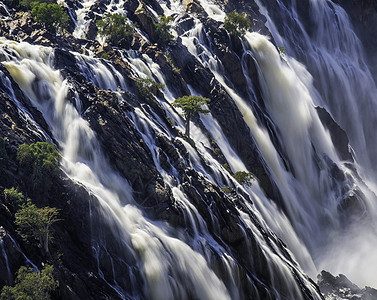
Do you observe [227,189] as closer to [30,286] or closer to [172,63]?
[172,63]

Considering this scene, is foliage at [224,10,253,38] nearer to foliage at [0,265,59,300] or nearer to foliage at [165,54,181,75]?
foliage at [165,54,181,75]

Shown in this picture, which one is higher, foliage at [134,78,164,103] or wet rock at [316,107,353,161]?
foliage at [134,78,164,103]

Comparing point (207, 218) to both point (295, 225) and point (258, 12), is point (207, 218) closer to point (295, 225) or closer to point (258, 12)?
point (295, 225)

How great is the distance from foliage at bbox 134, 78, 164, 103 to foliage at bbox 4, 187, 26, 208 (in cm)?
2177

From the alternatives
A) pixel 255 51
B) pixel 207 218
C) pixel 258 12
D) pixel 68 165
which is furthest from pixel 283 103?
pixel 68 165

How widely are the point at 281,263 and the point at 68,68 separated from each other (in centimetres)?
2409

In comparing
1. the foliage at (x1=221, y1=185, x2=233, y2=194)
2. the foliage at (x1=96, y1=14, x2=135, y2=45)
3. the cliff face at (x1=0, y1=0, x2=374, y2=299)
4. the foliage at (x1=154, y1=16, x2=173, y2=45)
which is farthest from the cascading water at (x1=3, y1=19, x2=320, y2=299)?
the foliage at (x1=154, y1=16, x2=173, y2=45)

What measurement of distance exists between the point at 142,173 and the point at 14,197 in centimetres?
1128

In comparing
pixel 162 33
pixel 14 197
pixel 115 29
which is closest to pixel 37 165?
pixel 14 197

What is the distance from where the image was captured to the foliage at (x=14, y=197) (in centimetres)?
2953

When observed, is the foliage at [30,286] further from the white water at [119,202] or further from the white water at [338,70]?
the white water at [338,70]

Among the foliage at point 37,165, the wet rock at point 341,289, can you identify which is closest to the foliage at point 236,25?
the wet rock at point 341,289

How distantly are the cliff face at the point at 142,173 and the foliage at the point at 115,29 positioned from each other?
105cm

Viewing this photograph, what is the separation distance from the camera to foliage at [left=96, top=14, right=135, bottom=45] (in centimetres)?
6056
